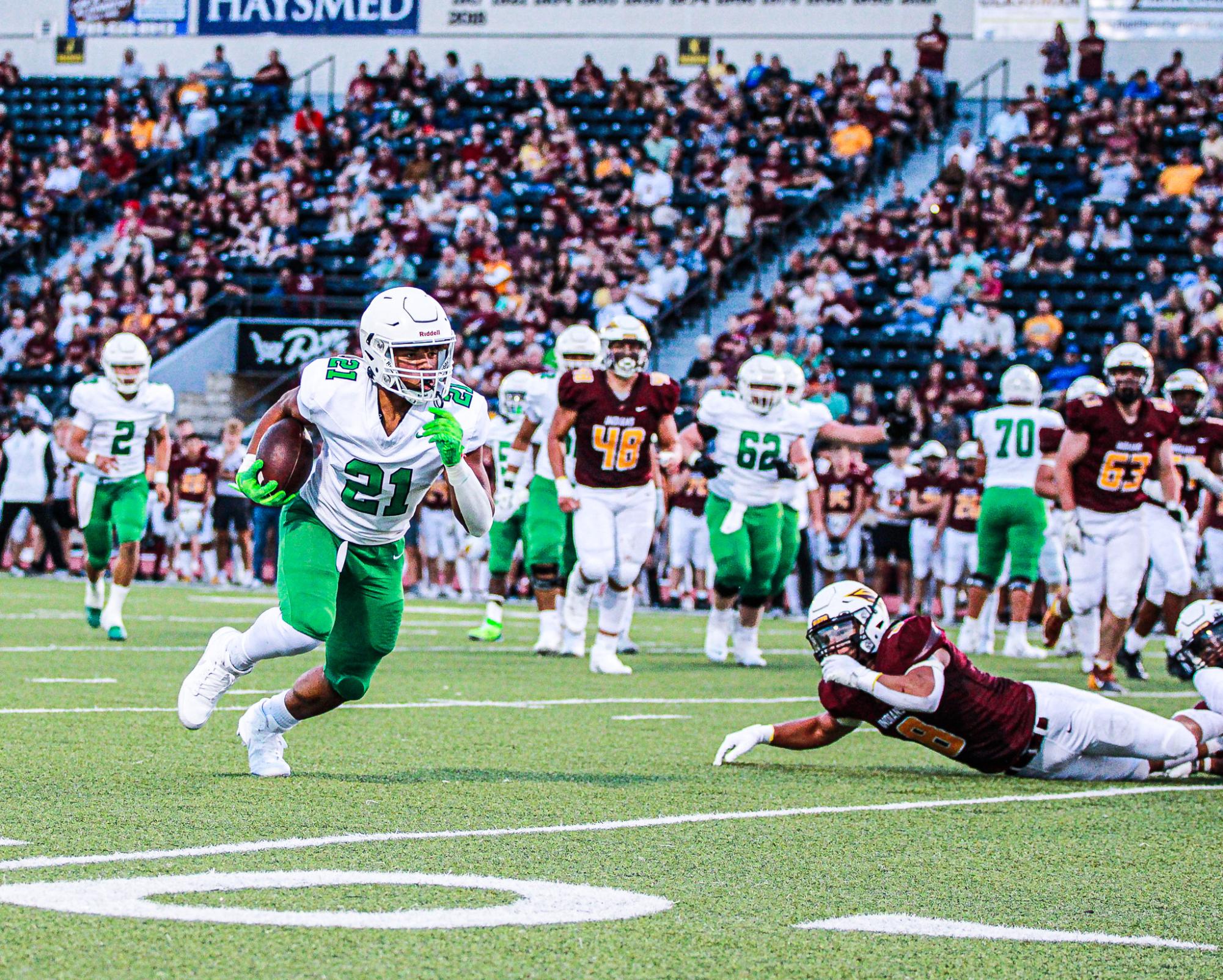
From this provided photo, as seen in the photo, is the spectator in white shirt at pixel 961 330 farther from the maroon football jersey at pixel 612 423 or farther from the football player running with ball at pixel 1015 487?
the maroon football jersey at pixel 612 423

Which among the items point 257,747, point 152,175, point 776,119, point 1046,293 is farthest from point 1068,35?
point 257,747

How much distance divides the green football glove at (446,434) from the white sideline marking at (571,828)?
111 cm

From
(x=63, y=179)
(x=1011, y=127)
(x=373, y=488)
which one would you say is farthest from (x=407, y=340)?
(x=63, y=179)

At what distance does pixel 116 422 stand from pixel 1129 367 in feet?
20.1

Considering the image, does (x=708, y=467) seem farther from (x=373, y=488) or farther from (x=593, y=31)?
(x=593, y=31)

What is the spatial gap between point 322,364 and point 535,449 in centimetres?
662

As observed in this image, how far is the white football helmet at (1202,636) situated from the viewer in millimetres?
6594

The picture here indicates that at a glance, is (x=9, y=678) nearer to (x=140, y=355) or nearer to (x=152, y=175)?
(x=140, y=355)

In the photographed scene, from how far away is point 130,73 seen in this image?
1115 inches

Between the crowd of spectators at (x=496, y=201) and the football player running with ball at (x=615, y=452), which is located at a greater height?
the crowd of spectators at (x=496, y=201)

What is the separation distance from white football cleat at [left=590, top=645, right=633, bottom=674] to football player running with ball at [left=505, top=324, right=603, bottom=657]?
3.85ft

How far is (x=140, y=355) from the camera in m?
11.5

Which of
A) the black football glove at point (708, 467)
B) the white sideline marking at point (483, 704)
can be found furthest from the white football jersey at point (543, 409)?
the white sideline marking at point (483, 704)

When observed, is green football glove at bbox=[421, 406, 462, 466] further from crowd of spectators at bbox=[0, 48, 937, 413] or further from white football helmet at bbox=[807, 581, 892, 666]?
crowd of spectators at bbox=[0, 48, 937, 413]
